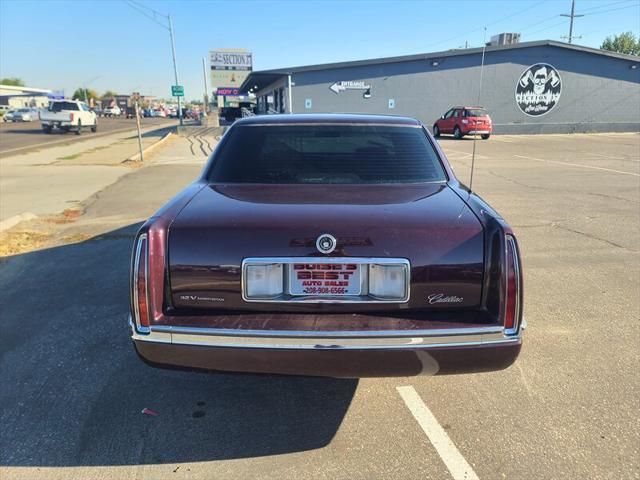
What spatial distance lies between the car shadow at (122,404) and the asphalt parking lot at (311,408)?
11mm

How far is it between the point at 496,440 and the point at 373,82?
1113 inches

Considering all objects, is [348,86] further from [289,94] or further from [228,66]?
[228,66]

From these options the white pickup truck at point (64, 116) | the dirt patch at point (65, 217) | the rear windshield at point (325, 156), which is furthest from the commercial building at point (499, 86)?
the rear windshield at point (325, 156)

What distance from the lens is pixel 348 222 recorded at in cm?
231

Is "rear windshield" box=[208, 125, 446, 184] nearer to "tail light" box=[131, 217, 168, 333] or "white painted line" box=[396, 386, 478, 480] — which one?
"tail light" box=[131, 217, 168, 333]

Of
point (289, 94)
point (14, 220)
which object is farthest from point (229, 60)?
point (14, 220)

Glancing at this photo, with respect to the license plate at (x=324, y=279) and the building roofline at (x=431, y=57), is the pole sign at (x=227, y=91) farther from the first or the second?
the license plate at (x=324, y=279)

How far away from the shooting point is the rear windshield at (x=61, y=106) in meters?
31.0

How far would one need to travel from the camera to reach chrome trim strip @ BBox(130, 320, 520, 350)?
218 cm

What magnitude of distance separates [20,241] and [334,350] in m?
6.08

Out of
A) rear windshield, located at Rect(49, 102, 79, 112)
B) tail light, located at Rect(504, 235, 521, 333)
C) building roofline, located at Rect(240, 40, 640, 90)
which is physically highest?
building roofline, located at Rect(240, 40, 640, 90)

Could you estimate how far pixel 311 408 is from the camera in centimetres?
284

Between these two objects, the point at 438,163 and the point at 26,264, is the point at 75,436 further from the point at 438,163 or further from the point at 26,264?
the point at 26,264

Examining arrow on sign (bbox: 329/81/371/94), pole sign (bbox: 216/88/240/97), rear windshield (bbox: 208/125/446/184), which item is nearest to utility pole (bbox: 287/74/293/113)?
arrow on sign (bbox: 329/81/371/94)
